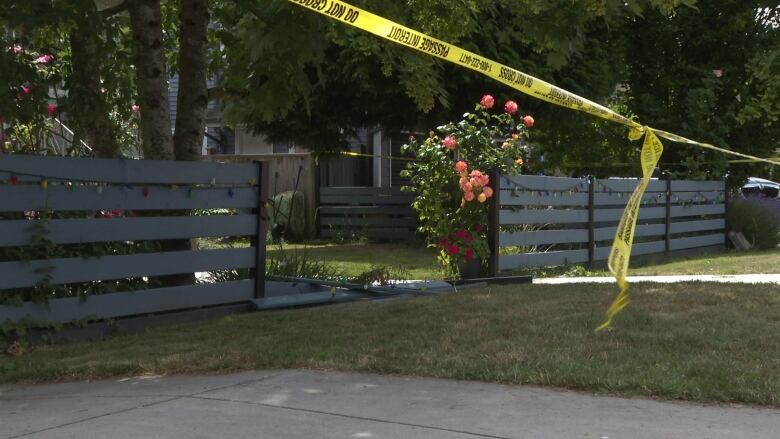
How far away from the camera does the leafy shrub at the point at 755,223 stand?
1803cm

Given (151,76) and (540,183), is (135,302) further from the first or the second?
(540,183)

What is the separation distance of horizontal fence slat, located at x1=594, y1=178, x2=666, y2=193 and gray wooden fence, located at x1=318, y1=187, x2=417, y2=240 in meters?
5.06

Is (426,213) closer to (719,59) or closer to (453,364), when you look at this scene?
(453,364)

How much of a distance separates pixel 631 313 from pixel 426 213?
4350 mm

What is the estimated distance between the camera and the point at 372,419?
15.3ft

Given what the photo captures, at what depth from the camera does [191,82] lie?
9094 mm

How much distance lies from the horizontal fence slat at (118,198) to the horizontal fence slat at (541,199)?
150 inches

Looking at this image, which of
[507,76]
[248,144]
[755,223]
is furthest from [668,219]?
[248,144]

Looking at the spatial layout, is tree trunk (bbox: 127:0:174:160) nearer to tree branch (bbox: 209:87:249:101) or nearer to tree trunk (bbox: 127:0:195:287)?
tree trunk (bbox: 127:0:195:287)

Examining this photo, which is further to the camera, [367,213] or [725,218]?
[367,213]

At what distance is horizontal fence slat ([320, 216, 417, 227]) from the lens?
61.1 feet

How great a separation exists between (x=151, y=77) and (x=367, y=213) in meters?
10.5

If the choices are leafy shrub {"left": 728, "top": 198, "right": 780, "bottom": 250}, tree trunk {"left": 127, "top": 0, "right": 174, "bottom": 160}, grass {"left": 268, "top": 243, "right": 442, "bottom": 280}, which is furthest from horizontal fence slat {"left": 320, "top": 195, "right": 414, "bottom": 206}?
tree trunk {"left": 127, "top": 0, "right": 174, "bottom": 160}

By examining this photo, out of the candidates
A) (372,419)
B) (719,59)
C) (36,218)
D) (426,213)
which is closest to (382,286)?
(426,213)
